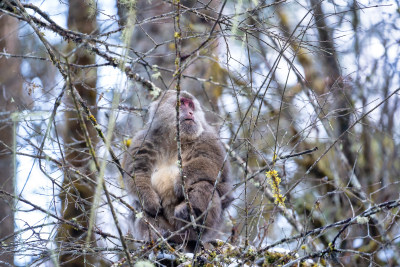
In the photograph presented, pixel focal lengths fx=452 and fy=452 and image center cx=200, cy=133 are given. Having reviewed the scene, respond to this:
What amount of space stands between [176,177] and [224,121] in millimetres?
1049

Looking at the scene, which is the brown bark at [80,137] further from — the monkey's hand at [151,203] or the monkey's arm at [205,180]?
the monkey's arm at [205,180]

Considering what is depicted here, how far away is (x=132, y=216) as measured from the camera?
6043mm

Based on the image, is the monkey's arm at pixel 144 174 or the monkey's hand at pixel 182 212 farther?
the monkey's arm at pixel 144 174

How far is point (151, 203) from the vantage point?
574 centimetres

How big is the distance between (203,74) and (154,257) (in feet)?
23.8

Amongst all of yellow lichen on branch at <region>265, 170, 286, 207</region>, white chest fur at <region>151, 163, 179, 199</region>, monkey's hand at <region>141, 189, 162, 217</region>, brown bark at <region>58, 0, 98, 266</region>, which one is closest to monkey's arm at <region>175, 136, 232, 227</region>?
white chest fur at <region>151, 163, 179, 199</region>

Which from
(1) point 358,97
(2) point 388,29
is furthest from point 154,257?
(2) point 388,29

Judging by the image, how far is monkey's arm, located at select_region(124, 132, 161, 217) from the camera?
18.8 ft

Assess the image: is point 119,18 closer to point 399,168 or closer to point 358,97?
point 358,97

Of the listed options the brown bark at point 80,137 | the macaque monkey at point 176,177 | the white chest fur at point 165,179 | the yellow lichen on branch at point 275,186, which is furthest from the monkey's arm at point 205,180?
the brown bark at point 80,137

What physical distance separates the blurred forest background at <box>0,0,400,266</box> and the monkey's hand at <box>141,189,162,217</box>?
0.43 meters

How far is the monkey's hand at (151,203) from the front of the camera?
5.72 m

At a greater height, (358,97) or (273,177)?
(358,97)

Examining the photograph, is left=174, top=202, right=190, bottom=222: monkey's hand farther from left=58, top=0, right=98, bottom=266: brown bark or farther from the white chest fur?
left=58, top=0, right=98, bottom=266: brown bark
